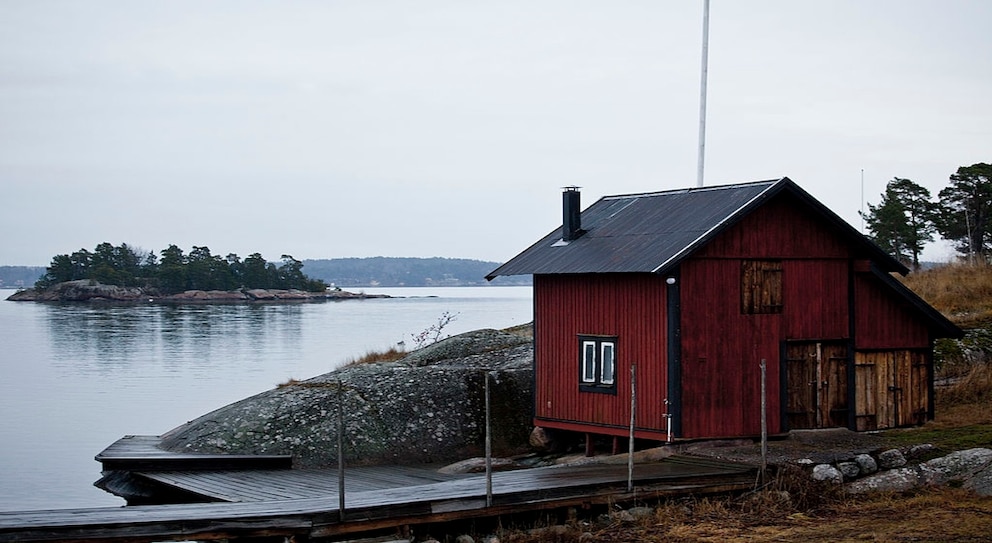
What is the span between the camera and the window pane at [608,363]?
23.5 meters

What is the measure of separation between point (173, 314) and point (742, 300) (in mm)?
105234

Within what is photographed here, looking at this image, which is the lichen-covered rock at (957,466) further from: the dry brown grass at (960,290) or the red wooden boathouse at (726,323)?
the dry brown grass at (960,290)

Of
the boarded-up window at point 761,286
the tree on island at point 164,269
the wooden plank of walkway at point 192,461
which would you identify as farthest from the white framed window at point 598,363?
the tree on island at point 164,269

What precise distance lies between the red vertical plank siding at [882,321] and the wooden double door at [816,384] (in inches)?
23.9

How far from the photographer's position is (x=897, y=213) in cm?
4872

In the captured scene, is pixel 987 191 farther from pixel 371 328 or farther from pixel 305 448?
pixel 371 328

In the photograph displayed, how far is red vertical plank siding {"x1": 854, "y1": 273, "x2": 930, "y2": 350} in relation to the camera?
79.5 feet

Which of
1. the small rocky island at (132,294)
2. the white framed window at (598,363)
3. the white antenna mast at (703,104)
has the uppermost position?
the white antenna mast at (703,104)

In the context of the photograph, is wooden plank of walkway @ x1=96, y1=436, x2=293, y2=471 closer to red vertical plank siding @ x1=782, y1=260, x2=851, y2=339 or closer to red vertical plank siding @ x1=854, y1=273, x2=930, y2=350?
red vertical plank siding @ x1=782, y1=260, x2=851, y2=339

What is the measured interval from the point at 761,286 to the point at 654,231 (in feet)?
7.81

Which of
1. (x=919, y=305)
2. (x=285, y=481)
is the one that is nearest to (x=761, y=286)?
(x=919, y=305)

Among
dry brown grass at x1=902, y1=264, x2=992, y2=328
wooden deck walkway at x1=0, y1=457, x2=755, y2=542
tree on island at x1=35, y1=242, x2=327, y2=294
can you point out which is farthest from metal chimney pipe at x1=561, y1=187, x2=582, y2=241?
tree on island at x1=35, y1=242, x2=327, y2=294

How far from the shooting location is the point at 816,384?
77.7 ft

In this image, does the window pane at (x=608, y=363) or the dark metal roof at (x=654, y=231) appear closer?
the dark metal roof at (x=654, y=231)
